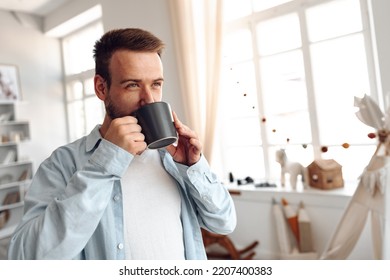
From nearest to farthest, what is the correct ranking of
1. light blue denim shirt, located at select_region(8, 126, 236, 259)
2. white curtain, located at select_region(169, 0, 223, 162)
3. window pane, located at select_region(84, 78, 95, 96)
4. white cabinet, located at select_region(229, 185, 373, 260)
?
light blue denim shirt, located at select_region(8, 126, 236, 259) < window pane, located at select_region(84, 78, 95, 96) < white curtain, located at select_region(169, 0, 223, 162) < white cabinet, located at select_region(229, 185, 373, 260)

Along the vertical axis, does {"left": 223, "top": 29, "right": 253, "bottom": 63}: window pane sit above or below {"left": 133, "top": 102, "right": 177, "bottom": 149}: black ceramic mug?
above

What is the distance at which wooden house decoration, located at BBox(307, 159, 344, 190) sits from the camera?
2.65ft

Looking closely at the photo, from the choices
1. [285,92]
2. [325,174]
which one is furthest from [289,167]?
[285,92]

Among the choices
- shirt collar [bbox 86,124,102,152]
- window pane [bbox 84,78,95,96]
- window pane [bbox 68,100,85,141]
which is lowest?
shirt collar [bbox 86,124,102,152]

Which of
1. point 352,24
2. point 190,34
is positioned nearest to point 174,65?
point 190,34

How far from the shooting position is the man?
320mm

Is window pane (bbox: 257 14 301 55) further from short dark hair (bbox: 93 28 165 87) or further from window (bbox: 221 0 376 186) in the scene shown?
short dark hair (bbox: 93 28 165 87)

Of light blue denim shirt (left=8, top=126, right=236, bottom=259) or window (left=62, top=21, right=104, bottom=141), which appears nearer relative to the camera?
light blue denim shirt (left=8, top=126, right=236, bottom=259)

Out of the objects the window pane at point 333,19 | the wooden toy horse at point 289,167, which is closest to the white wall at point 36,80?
the window pane at point 333,19

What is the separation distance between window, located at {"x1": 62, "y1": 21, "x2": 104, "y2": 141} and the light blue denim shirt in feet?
0.19

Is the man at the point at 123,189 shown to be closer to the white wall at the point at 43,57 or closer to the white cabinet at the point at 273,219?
the white wall at the point at 43,57

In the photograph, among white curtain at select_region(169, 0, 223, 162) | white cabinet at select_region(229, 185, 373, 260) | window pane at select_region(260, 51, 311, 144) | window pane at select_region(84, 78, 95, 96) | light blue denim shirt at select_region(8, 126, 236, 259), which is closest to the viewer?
light blue denim shirt at select_region(8, 126, 236, 259)

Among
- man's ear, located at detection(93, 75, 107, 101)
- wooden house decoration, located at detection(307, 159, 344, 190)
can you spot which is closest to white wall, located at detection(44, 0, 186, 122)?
man's ear, located at detection(93, 75, 107, 101)
